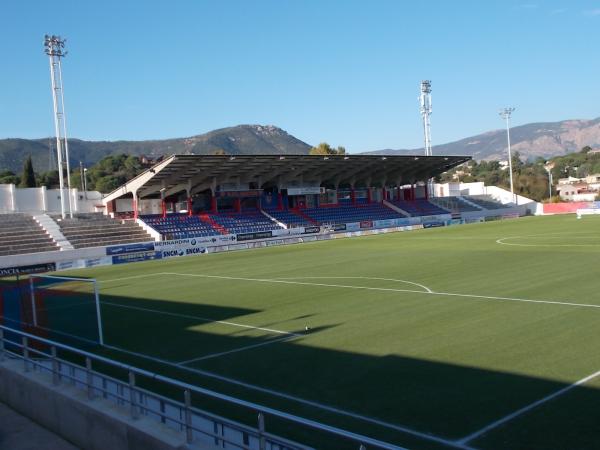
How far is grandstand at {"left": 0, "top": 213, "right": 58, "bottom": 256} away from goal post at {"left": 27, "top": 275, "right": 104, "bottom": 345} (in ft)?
102

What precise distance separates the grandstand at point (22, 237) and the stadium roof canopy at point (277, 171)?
974cm

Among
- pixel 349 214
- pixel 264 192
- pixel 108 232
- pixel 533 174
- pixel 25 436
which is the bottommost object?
pixel 25 436

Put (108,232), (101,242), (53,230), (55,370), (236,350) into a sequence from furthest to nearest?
(108,232) → (101,242) → (53,230) → (236,350) → (55,370)

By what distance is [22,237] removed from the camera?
46531 millimetres

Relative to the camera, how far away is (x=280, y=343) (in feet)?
46.4

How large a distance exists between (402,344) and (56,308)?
29.1ft

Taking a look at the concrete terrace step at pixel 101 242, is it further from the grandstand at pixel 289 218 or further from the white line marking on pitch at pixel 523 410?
the white line marking on pitch at pixel 523 410

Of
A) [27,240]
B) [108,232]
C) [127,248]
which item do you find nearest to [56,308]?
[127,248]

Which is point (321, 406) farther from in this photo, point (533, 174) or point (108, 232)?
point (533, 174)

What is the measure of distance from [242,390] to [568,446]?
18.3 feet

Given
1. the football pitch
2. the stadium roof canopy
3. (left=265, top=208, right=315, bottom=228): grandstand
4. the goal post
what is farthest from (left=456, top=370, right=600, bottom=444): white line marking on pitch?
(left=265, top=208, right=315, bottom=228): grandstand

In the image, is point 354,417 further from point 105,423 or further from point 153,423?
point 105,423

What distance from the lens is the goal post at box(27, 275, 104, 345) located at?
1539 cm

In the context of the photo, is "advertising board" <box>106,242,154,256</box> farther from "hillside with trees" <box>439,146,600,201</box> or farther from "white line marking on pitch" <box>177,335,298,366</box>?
"hillside with trees" <box>439,146,600,201</box>
